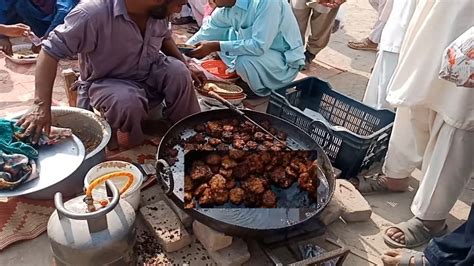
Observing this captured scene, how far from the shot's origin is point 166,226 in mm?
2424

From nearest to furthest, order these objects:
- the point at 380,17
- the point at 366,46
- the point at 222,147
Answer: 1. the point at 222,147
2. the point at 380,17
3. the point at 366,46

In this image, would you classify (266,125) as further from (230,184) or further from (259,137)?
(230,184)

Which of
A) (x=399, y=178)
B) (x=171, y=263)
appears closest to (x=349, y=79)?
(x=399, y=178)

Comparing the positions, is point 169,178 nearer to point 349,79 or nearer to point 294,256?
point 294,256

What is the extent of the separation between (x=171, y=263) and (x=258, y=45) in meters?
1.99

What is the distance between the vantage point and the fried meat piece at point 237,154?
2.69 metres

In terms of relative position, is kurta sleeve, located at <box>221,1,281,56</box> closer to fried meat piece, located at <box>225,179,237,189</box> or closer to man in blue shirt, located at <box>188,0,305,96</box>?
man in blue shirt, located at <box>188,0,305,96</box>

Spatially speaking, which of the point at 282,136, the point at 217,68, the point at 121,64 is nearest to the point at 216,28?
the point at 217,68

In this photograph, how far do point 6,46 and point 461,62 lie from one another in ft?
12.1

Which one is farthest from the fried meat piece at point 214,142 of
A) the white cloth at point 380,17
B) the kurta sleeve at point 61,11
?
the white cloth at point 380,17

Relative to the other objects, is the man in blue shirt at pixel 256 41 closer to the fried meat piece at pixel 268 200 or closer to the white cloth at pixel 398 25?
the white cloth at pixel 398 25

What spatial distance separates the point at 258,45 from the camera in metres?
3.61

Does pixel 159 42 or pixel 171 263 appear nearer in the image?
→ pixel 171 263

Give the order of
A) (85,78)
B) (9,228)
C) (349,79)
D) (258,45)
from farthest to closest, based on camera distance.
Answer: (349,79), (258,45), (85,78), (9,228)
